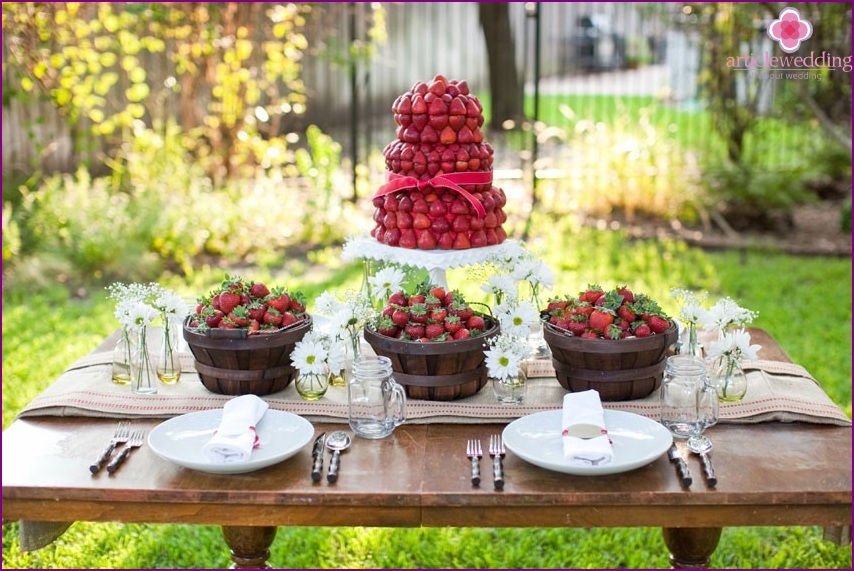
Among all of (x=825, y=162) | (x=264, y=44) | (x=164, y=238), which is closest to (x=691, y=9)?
(x=825, y=162)

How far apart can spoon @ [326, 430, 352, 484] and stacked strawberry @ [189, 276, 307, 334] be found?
13.2 inches

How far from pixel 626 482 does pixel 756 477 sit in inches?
10.4

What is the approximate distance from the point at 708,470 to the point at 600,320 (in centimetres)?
46

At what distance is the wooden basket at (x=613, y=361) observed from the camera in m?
2.33

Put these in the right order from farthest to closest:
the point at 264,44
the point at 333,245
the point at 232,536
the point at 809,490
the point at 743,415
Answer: the point at 264,44, the point at 333,245, the point at 232,536, the point at 743,415, the point at 809,490

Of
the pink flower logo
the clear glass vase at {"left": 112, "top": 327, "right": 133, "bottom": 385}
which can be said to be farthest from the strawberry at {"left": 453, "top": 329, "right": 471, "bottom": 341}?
the pink flower logo

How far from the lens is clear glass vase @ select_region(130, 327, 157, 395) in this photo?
248cm

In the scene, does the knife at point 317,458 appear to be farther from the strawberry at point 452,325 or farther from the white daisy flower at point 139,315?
the white daisy flower at point 139,315

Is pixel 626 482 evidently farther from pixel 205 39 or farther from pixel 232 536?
pixel 205 39

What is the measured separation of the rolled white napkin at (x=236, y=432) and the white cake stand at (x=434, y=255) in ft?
2.29

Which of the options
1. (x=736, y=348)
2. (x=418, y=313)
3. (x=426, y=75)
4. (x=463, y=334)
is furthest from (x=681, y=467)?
(x=426, y=75)

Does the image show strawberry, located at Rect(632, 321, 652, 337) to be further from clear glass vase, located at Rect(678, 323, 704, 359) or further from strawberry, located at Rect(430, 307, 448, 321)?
strawberry, located at Rect(430, 307, 448, 321)

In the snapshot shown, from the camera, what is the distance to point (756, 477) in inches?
79.4

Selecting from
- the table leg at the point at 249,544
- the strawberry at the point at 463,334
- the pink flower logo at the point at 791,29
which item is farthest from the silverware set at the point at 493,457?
the pink flower logo at the point at 791,29
